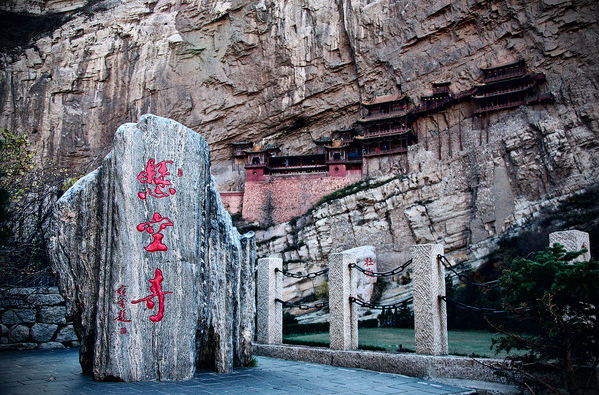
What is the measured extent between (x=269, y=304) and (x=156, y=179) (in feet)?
10.1

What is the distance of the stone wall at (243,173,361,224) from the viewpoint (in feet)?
81.4

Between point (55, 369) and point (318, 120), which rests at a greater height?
point (318, 120)

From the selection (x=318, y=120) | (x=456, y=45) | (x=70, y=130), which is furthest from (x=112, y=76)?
(x=456, y=45)

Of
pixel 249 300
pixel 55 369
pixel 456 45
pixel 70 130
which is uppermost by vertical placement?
pixel 456 45

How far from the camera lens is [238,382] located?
466 cm

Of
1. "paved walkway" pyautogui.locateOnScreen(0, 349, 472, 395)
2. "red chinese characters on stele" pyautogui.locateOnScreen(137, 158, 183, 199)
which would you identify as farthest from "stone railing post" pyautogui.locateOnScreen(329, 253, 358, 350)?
"red chinese characters on stele" pyautogui.locateOnScreen(137, 158, 183, 199)

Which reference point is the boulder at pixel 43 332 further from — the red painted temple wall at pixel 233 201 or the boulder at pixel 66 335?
the red painted temple wall at pixel 233 201

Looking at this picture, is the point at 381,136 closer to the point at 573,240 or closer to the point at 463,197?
the point at 463,197

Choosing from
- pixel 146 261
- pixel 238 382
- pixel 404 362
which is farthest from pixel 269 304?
pixel 146 261

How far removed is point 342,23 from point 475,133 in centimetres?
975

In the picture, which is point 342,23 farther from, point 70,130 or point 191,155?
point 191,155

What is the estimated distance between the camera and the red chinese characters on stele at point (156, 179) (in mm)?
5066

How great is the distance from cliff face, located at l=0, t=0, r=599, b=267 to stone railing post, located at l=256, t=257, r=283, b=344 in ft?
40.9

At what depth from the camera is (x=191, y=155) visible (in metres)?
5.29
